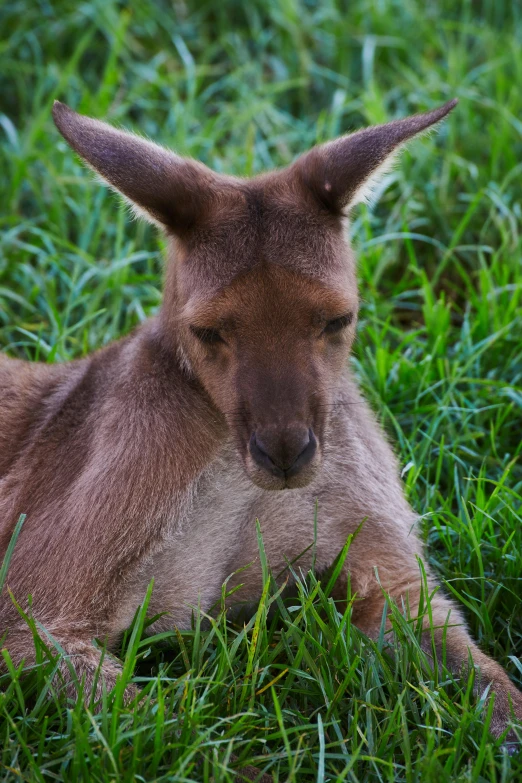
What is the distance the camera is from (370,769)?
327 cm

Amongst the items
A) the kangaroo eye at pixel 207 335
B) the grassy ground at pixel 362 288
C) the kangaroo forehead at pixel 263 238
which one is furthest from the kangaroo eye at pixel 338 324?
the grassy ground at pixel 362 288

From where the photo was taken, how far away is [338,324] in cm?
365

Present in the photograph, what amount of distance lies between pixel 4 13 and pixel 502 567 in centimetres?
544

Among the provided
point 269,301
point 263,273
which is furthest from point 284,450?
point 263,273

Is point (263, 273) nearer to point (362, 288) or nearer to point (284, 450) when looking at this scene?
point (284, 450)

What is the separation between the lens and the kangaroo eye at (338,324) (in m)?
3.62

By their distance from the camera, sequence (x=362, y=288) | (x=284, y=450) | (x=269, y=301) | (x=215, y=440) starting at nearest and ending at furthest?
(x=284, y=450), (x=269, y=301), (x=215, y=440), (x=362, y=288)

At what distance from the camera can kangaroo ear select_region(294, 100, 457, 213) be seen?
3736mm

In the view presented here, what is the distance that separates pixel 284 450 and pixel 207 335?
0.51m

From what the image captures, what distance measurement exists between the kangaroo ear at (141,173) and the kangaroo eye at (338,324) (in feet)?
2.02

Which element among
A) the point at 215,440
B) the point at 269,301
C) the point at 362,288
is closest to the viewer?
the point at 269,301

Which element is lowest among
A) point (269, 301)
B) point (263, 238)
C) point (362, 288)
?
point (362, 288)

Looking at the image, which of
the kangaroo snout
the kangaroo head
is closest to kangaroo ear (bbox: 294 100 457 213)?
the kangaroo head

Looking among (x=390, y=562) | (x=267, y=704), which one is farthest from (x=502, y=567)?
(x=267, y=704)
